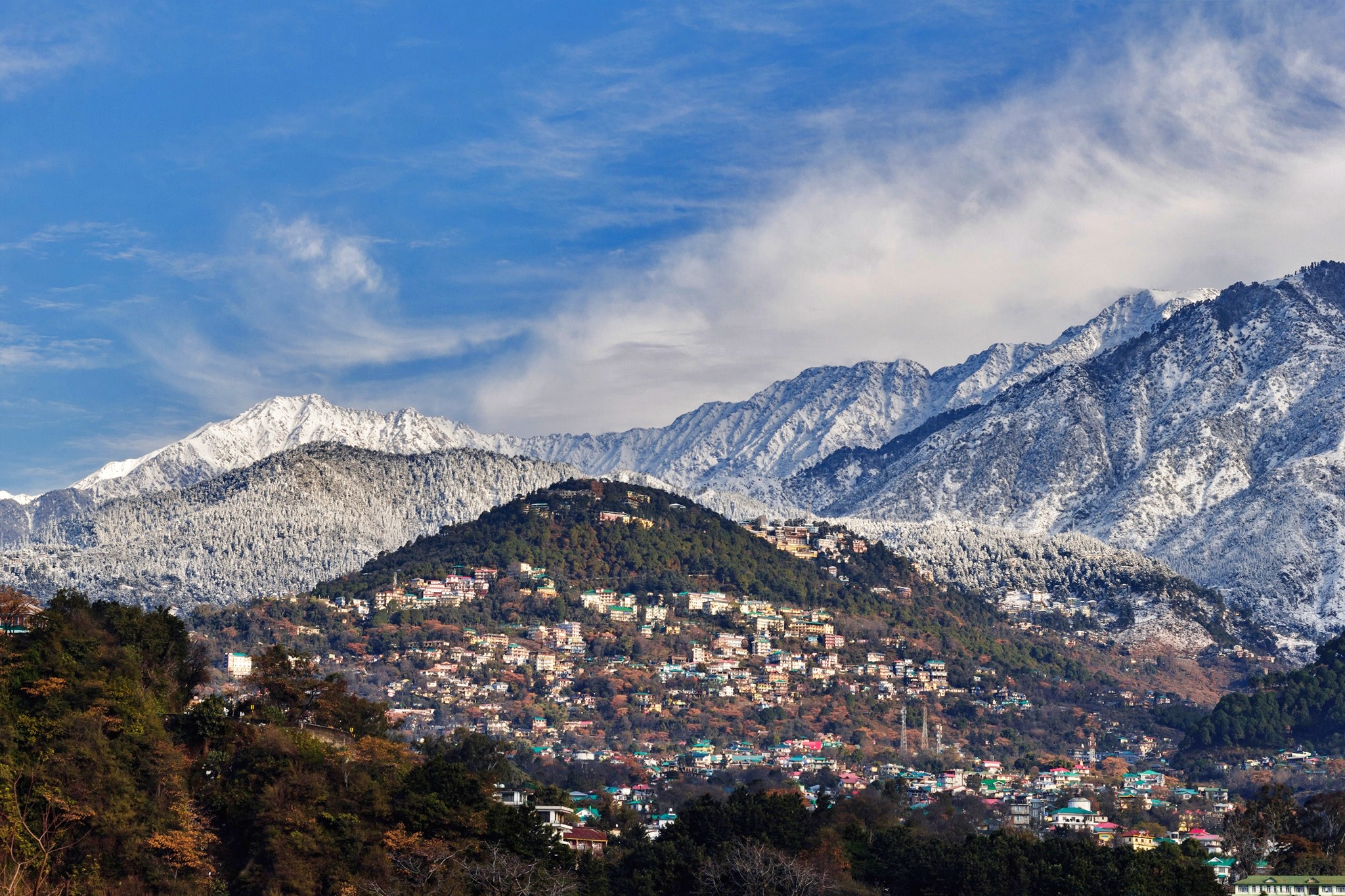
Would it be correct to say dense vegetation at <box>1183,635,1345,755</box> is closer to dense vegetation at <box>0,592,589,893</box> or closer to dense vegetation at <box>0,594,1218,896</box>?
dense vegetation at <box>0,594,1218,896</box>

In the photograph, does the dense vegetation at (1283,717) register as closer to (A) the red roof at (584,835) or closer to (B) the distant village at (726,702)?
(B) the distant village at (726,702)

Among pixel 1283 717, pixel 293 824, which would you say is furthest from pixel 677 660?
pixel 293 824

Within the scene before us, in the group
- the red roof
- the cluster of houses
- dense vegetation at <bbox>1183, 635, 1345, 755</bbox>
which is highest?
the cluster of houses

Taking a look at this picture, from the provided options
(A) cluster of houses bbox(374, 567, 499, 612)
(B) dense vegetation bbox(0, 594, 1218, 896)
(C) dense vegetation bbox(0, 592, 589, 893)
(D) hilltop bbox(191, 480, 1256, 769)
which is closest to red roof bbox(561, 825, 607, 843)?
(B) dense vegetation bbox(0, 594, 1218, 896)

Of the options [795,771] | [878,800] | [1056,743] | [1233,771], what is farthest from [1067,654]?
[878,800]

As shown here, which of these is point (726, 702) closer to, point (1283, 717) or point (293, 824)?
point (1283, 717)

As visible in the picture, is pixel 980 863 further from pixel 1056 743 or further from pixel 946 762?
pixel 1056 743
